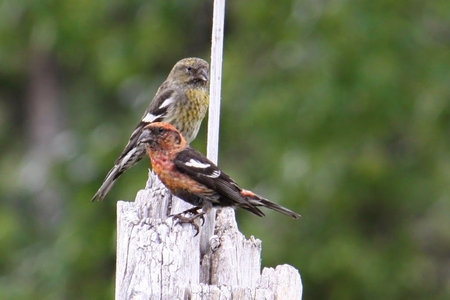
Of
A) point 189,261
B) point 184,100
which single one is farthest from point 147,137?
point 184,100

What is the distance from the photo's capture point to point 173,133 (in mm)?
6309

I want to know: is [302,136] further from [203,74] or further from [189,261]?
[189,261]

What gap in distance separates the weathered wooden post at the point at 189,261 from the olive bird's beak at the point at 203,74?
254 cm

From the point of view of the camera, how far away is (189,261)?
4805 mm

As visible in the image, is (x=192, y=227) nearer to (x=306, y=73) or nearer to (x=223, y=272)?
(x=223, y=272)

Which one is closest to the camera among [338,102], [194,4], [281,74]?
[338,102]

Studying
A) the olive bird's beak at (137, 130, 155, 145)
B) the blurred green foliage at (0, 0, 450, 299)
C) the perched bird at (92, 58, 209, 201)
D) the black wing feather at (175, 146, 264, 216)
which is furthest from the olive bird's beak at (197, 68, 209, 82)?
the blurred green foliage at (0, 0, 450, 299)

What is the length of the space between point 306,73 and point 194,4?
2516 millimetres

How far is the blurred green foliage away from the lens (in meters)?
10.7

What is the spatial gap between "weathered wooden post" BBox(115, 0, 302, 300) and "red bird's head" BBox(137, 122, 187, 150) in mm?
622

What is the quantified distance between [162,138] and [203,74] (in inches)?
80.6

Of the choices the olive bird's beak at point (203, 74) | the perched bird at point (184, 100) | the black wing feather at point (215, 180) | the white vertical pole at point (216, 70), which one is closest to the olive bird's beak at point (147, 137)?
the black wing feather at point (215, 180)

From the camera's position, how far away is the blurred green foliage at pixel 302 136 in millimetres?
10727

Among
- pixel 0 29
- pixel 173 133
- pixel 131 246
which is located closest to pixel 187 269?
pixel 131 246
